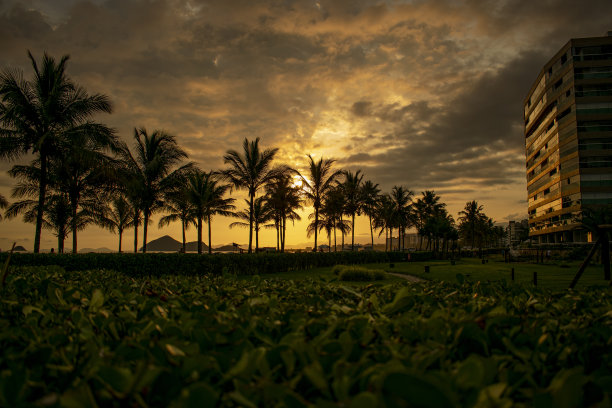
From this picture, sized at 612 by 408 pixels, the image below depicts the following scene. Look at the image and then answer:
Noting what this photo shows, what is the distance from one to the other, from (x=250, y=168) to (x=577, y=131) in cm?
5356

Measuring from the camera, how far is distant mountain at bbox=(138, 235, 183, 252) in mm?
55594

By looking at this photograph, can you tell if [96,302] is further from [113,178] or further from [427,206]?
[427,206]

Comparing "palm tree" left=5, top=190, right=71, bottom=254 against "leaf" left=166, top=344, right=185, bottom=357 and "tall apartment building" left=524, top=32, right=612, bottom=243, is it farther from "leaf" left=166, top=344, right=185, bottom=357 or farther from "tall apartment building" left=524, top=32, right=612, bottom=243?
"tall apartment building" left=524, top=32, right=612, bottom=243

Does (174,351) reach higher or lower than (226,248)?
higher

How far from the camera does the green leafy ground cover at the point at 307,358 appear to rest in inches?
23.8

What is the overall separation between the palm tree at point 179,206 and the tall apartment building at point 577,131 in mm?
54604

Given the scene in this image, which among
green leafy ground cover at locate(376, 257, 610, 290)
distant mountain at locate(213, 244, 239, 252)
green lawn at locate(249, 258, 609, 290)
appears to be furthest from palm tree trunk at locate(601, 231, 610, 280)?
distant mountain at locate(213, 244, 239, 252)

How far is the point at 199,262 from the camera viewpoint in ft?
72.9

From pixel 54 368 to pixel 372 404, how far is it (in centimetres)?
77

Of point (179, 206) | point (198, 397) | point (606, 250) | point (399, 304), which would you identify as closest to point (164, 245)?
point (179, 206)

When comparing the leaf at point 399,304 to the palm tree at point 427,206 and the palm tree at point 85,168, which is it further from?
the palm tree at point 427,206

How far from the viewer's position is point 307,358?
88 cm

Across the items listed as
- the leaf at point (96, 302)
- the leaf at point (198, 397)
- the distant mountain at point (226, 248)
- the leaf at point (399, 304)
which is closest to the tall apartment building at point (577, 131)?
the distant mountain at point (226, 248)

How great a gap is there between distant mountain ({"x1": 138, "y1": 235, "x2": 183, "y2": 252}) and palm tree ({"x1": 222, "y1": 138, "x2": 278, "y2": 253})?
29.2m
